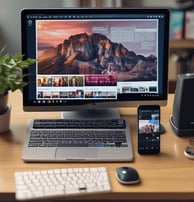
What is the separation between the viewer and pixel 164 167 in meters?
1.53

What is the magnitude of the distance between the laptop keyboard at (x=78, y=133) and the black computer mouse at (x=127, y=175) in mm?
182

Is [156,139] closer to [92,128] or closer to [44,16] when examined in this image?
[92,128]

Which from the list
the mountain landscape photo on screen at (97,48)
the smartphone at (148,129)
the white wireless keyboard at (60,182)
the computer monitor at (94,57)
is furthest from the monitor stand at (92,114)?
the white wireless keyboard at (60,182)

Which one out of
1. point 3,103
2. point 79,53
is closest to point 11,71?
point 3,103

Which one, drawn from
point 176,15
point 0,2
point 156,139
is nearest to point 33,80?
point 156,139

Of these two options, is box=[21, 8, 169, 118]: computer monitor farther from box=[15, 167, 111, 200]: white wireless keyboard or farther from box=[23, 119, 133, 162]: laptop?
box=[15, 167, 111, 200]: white wireless keyboard

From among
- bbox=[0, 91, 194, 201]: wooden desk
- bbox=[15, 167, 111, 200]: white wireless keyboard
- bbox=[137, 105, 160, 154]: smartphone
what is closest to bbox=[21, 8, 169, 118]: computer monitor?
bbox=[0, 91, 194, 201]: wooden desk

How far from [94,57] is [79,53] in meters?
0.06

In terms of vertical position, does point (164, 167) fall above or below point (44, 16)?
below

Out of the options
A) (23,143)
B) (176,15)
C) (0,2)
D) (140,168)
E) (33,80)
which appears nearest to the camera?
(140,168)

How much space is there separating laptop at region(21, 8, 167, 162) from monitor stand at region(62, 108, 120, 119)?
5cm

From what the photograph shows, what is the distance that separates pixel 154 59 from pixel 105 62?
0.18 m

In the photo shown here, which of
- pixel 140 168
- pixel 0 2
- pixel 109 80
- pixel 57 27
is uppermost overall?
pixel 0 2

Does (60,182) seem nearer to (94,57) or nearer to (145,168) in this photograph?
(145,168)
